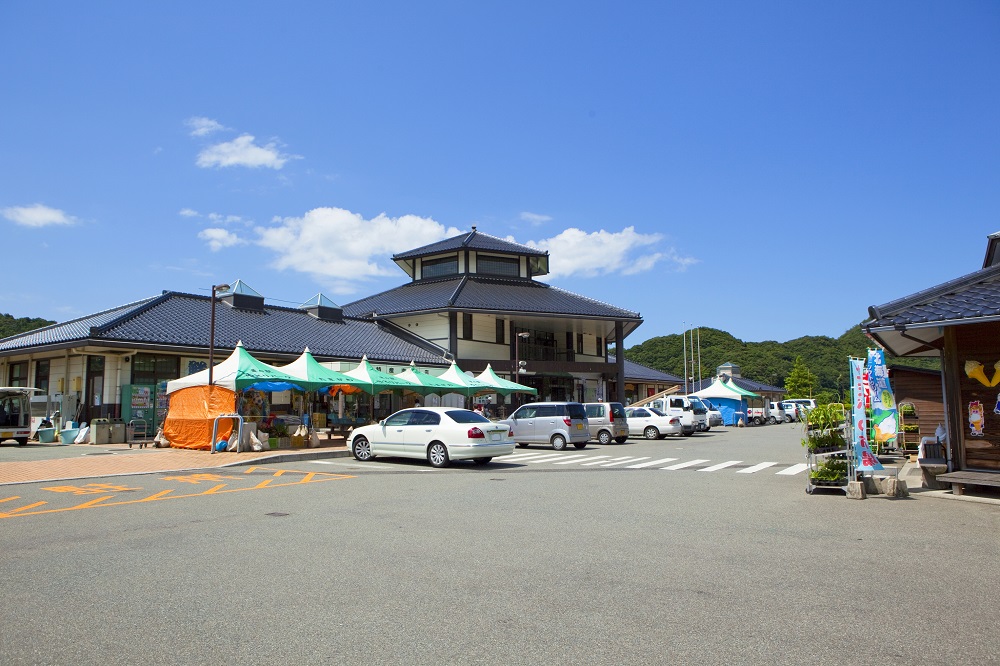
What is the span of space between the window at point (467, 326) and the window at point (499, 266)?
5223mm

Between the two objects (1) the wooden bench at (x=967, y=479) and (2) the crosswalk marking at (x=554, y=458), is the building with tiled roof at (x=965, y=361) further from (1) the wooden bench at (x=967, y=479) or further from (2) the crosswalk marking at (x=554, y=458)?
(2) the crosswalk marking at (x=554, y=458)

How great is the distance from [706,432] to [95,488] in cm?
3256

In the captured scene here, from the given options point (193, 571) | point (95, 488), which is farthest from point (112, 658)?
point (95, 488)

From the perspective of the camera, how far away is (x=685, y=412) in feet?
116

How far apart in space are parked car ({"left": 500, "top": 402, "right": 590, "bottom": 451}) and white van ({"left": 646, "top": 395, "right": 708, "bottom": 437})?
9.56 metres

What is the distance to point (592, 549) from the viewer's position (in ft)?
25.2

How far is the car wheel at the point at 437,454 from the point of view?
1802cm

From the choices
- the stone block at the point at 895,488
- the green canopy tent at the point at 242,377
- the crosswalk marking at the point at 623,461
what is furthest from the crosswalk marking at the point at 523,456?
the stone block at the point at 895,488

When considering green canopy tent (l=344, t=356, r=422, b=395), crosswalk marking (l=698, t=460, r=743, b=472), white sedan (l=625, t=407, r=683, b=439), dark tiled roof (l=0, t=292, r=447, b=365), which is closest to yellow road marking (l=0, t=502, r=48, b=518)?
crosswalk marking (l=698, t=460, r=743, b=472)

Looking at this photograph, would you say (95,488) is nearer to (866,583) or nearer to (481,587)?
(481,587)

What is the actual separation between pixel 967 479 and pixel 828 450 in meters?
2.46

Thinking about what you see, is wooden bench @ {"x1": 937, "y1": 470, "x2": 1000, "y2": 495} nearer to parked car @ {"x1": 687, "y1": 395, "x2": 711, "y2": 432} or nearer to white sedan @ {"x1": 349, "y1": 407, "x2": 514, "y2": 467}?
white sedan @ {"x1": 349, "y1": 407, "x2": 514, "y2": 467}

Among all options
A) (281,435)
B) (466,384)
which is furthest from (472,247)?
(281,435)

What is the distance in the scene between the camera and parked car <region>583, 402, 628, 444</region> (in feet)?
92.4
